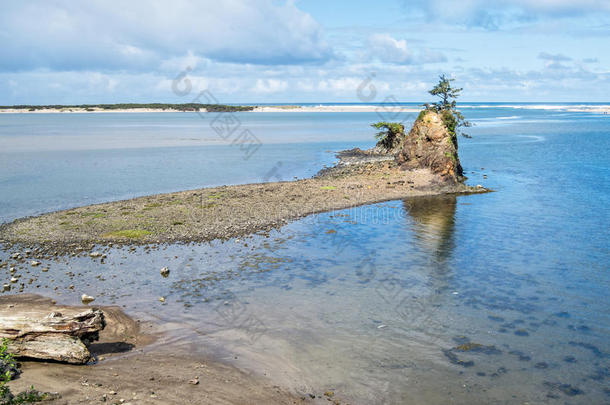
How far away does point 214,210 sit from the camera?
32938 mm

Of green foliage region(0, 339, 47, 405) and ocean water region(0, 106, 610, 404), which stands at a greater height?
green foliage region(0, 339, 47, 405)

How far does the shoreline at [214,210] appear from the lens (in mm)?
27188

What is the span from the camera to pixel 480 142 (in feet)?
285

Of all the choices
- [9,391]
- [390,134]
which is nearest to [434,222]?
[9,391]

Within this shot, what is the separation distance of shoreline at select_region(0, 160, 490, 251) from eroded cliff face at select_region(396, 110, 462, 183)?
0.92m

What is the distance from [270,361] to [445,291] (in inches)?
350

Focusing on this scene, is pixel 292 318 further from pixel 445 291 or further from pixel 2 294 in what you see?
pixel 2 294

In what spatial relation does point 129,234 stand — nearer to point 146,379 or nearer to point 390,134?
point 146,379

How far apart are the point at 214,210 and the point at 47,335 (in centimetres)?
2010

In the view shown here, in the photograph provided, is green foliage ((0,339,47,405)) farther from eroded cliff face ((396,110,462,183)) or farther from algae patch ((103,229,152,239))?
eroded cliff face ((396,110,462,183))

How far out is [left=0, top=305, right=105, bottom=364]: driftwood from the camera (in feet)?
41.9

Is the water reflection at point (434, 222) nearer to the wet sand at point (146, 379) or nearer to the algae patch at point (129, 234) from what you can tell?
the wet sand at point (146, 379)

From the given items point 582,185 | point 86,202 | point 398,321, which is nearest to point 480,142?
point 582,185

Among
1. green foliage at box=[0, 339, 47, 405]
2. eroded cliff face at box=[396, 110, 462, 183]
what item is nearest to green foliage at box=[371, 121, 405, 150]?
eroded cliff face at box=[396, 110, 462, 183]
